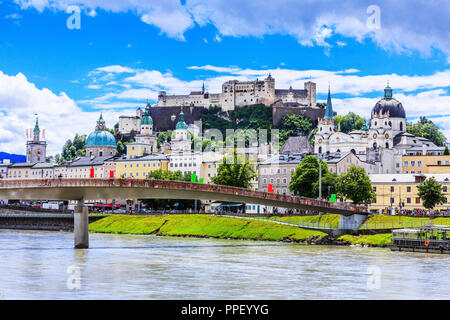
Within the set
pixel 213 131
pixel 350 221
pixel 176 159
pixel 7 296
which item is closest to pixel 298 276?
pixel 7 296

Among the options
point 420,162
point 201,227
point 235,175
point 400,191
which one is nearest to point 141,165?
point 420,162

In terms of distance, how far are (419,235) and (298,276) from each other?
67.5ft

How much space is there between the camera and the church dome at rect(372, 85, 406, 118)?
154 meters

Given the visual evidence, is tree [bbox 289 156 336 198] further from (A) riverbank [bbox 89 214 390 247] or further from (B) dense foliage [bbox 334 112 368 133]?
(B) dense foliage [bbox 334 112 368 133]

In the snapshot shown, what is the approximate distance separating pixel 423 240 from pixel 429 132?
118285 mm

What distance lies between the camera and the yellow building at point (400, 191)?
98688mm

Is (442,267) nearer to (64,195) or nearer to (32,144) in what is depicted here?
(64,195)

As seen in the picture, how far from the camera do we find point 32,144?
193625mm

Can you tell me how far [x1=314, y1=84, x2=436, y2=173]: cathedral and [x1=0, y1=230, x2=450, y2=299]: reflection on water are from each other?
73890mm

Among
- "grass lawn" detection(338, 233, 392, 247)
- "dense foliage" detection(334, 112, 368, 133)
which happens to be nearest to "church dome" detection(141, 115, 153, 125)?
"dense foliage" detection(334, 112, 368, 133)

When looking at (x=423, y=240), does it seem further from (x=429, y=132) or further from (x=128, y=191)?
(x=429, y=132)

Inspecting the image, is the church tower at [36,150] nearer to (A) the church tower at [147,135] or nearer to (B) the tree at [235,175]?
(A) the church tower at [147,135]

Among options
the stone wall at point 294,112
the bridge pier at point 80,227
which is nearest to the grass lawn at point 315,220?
the bridge pier at point 80,227

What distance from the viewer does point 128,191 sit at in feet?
205
